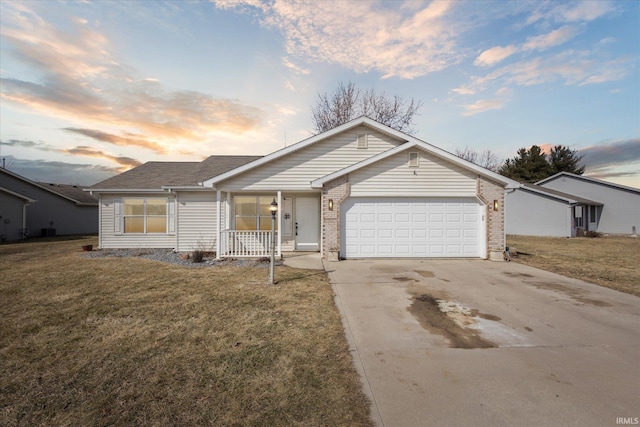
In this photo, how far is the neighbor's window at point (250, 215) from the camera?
12.5 m

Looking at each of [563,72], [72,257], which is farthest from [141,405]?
[563,72]

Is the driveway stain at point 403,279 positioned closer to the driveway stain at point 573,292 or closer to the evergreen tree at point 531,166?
the driveway stain at point 573,292

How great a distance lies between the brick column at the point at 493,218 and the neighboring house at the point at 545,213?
14707mm

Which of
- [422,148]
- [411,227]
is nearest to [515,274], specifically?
[411,227]

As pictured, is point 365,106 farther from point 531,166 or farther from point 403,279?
point 531,166

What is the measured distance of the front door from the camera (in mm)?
12742

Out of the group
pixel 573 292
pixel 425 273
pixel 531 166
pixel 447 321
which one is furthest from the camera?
pixel 531 166

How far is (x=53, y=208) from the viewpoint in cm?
2402

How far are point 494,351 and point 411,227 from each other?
734 centimetres

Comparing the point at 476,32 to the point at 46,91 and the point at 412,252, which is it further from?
the point at 46,91

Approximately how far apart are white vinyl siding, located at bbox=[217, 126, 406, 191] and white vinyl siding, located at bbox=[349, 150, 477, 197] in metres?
1.50

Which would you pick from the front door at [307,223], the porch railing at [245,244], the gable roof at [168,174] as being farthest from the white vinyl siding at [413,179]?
the gable roof at [168,174]

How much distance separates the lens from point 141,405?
273 cm

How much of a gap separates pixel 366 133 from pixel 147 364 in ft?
36.5
